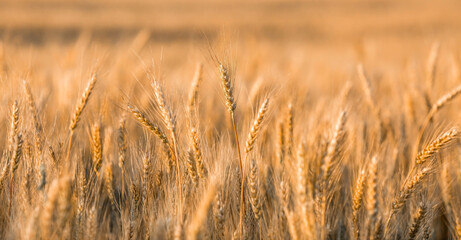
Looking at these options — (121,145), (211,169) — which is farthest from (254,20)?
(211,169)

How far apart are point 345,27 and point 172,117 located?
19.7 m

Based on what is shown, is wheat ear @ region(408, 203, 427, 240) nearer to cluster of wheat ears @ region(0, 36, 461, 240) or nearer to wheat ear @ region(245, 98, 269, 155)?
cluster of wheat ears @ region(0, 36, 461, 240)

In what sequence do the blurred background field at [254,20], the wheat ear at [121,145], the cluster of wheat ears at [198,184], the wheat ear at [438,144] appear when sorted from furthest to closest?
the blurred background field at [254,20] < the wheat ear at [121,145] < the wheat ear at [438,144] < the cluster of wheat ears at [198,184]

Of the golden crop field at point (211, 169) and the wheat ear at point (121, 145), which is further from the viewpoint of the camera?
the wheat ear at point (121, 145)

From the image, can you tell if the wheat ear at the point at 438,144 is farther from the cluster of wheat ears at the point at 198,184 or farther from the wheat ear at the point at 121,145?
the wheat ear at the point at 121,145

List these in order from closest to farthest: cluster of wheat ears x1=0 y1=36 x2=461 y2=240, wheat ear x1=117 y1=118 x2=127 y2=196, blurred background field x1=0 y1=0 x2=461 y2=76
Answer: cluster of wheat ears x1=0 y1=36 x2=461 y2=240 → wheat ear x1=117 y1=118 x2=127 y2=196 → blurred background field x1=0 y1=0 x2=461 y2=76

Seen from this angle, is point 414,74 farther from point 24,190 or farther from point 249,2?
point 249,2

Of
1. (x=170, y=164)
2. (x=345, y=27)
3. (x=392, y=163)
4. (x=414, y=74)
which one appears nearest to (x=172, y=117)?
(x=170, y=164)

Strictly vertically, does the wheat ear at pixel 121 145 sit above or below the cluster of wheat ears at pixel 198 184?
above

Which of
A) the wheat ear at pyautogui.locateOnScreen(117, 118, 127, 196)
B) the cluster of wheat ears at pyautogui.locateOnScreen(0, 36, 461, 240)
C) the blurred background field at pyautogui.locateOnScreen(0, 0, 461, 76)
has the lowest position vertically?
the cluster of wheat ears at pyautogui.locateOnScreen(0, 36, 461, 240)

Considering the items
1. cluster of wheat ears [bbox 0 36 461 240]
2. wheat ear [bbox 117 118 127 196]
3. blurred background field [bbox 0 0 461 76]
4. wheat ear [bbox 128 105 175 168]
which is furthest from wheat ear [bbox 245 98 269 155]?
blurred background field [bbox 0 0 461 76]

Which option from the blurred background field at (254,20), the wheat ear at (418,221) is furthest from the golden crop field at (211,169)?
the blurred background field at (254,20)

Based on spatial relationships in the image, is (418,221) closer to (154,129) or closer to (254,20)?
(154,129)

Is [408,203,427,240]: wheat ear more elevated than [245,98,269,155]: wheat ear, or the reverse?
[245,98,269,155]: wheat ear
